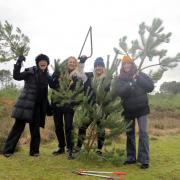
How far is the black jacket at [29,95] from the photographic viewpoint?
7297mm

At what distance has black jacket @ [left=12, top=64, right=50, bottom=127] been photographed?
730cm

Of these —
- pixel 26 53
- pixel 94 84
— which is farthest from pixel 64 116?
pixel 26 53

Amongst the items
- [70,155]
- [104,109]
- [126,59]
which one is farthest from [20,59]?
[70,155]

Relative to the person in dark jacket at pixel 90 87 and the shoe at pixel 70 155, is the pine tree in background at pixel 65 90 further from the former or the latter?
the shoe at pixel 70 155

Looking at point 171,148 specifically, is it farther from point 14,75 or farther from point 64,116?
point 14,75

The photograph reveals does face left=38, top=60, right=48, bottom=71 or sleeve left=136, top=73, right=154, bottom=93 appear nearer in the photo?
sleeve left=136, top=73, right=154, bottom=93

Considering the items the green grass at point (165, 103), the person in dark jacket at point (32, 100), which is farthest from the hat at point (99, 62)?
the green grass at point (165, 103)

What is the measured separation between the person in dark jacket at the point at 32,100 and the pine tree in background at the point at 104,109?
31.8 inches

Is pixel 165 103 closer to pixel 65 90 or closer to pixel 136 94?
pixel 136 94

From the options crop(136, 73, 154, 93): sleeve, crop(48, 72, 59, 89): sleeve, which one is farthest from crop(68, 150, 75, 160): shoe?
crop(136, 73, 154, 93): sleeve

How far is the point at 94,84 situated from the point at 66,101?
580mm

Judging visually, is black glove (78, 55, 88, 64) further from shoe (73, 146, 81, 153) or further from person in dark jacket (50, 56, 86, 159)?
shoe (73, 146, 81, 153)

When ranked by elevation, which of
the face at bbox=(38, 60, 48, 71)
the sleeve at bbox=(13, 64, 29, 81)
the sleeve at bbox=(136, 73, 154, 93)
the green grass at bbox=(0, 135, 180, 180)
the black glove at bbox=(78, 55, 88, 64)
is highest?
the black glove at bbox=(78, 55, 88, 64)

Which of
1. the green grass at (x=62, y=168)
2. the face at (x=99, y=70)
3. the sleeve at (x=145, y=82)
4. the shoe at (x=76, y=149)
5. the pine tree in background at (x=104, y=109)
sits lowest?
the green grass at (x=62, y=168)
